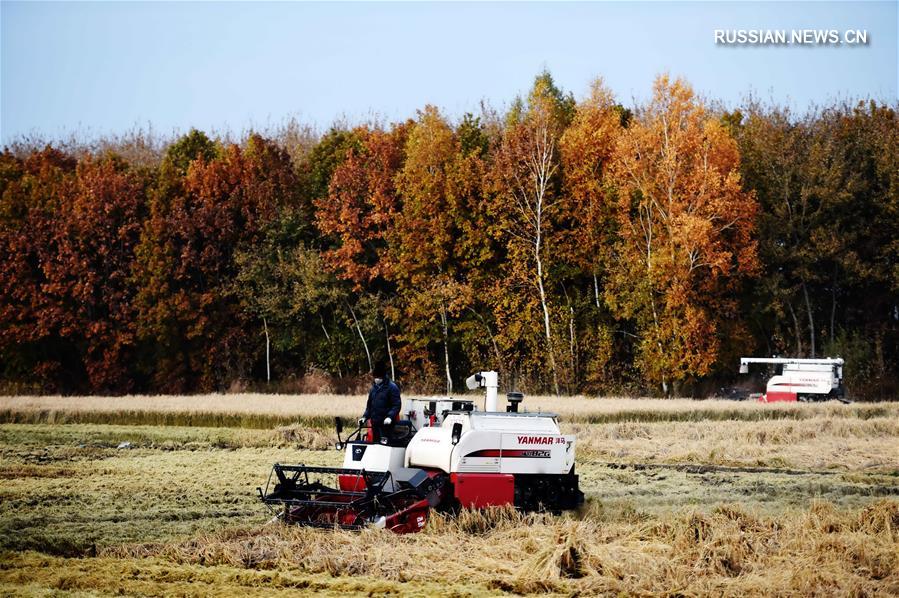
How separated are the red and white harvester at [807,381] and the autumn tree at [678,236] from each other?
15.2 ft

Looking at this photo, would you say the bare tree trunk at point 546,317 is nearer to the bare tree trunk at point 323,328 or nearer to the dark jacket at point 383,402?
the bare tree trunk at point 323,328

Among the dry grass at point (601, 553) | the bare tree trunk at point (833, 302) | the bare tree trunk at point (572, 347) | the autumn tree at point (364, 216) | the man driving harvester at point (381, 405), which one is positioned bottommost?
the dry grass at point (601, 553)

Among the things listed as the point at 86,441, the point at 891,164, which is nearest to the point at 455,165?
the point at 891,164


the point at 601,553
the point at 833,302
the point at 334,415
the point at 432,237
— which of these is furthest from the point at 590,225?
the point at 601,553

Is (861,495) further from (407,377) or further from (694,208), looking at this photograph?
(407,377)

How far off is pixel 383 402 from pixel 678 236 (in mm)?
31043

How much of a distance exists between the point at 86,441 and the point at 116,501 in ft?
45.5

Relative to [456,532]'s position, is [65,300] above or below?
above

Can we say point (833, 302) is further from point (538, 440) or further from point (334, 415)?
point (538, 440)

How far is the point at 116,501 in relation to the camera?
19562 millimetres

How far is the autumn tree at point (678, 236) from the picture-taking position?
153ft

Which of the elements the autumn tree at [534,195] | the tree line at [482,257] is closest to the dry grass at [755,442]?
the tree line at [482,257]

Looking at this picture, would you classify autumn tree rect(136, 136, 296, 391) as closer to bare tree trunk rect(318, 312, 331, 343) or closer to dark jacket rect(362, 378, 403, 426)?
bare tree trunk rect(318, 312, 331, 343)

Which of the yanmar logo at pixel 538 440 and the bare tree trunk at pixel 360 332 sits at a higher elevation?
the bare tree trunk at pixel 360 332
